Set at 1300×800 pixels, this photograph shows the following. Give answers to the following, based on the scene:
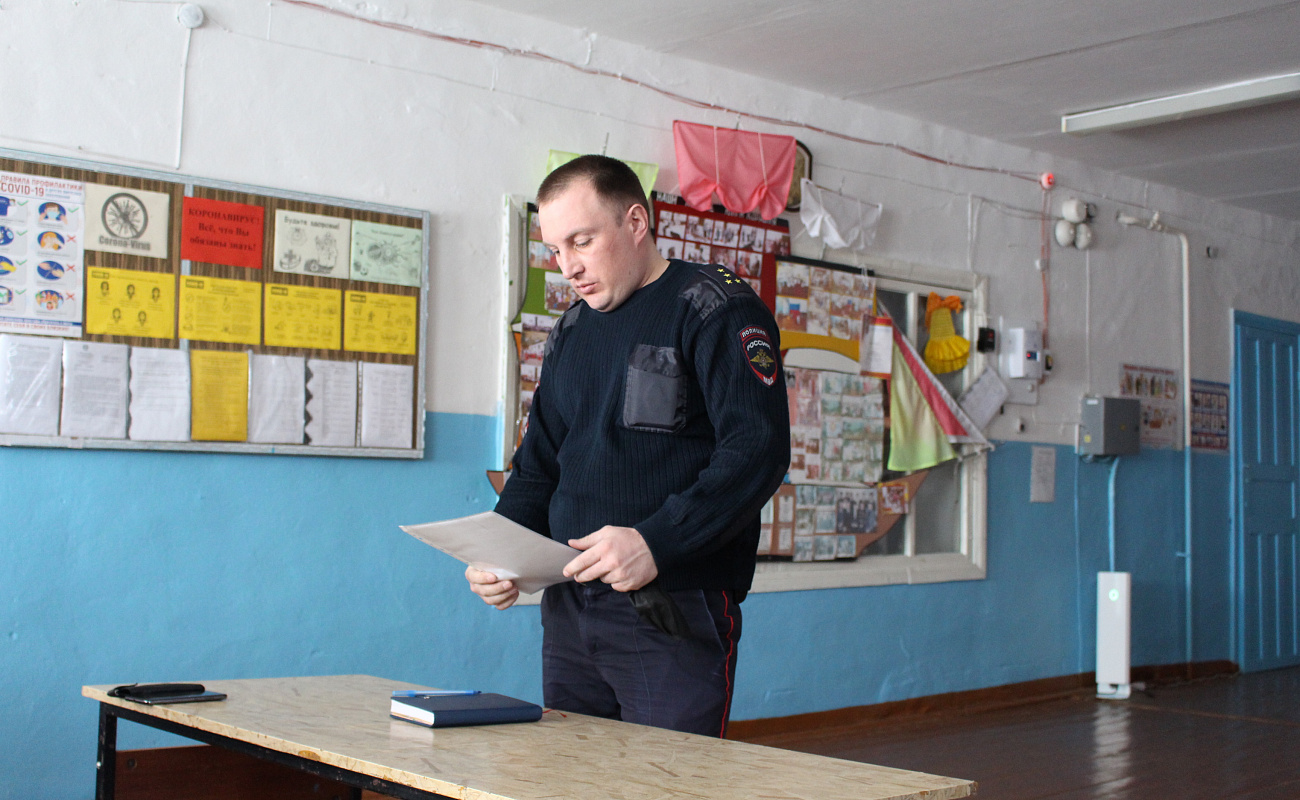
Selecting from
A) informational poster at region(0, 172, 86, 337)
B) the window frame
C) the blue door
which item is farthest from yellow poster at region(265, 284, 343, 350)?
the blue door

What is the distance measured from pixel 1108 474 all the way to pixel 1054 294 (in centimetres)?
104

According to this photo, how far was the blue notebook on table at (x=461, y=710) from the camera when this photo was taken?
1.70 metres

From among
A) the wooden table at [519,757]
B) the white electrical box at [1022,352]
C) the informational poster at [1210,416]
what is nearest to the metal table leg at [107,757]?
the wooden table at [519,757]

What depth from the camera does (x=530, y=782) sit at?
4.43ft

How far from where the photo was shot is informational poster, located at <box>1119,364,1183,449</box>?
6582 millimetres

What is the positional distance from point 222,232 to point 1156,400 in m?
5.16

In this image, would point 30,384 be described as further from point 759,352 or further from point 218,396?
point 759,352

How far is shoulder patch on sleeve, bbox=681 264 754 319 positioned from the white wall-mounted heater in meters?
4.72

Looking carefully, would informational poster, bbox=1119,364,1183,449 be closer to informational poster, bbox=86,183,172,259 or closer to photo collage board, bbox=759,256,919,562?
photo collage board, bbox=759,256,919,562

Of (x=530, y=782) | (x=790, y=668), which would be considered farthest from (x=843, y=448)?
(x=530, y=782)

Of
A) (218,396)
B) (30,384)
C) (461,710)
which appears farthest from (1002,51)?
(461,710)

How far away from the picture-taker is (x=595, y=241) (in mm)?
1976

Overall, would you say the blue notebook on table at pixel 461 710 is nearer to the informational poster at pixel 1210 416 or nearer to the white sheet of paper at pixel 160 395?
the white sheet of paper at pixel 160 395

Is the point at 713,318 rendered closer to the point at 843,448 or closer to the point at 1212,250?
the point at 843,448
